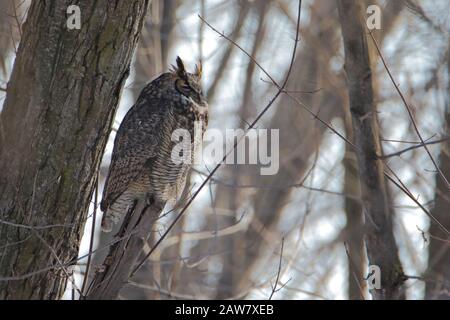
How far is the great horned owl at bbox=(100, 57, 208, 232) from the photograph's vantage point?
5238mm

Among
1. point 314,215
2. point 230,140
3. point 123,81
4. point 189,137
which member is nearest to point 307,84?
point 314,215

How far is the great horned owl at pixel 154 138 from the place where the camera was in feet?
17.2

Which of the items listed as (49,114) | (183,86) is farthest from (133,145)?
(49,114)

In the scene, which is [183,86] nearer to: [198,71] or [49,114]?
[198,71]

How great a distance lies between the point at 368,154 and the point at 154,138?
135 cm

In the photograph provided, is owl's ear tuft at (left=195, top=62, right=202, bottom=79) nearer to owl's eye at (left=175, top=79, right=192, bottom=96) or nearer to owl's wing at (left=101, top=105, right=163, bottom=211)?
owl's eye at (left=175, top=79, right=192, bottom=96)

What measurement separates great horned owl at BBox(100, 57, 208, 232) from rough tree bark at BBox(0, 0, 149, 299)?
3.18ft

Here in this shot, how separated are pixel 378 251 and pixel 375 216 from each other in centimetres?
22

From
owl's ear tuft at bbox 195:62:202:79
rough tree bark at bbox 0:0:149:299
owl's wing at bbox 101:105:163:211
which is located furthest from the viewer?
owl's ear tuft at bbox 195:62:202:79

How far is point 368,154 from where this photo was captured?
502cm

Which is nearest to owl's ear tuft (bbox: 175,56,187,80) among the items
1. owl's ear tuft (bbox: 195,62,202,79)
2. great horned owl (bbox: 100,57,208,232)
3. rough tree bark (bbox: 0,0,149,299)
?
great horned owl (bbox: 100,57,208,232)

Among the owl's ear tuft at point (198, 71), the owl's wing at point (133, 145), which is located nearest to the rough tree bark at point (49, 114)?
the owl's wing at point (133, 145)

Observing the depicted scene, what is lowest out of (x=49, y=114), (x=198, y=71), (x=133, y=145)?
(x=49, y=114)

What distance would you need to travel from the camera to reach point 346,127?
794cm
